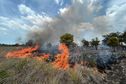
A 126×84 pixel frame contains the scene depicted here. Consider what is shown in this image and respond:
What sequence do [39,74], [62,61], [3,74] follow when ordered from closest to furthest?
[39,74]
[3,74]
[62,61]

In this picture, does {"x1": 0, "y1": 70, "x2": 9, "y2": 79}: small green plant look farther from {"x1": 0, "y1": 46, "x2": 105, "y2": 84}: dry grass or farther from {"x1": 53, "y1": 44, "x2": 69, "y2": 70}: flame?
{"x1": 53, "y1": 44, "x2": 69, "y2": 70}: flame

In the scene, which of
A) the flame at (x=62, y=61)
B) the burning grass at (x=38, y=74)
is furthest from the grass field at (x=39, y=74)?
the flame at (x=62, y=61)

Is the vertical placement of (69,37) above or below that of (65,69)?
above

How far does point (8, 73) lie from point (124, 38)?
58.7m

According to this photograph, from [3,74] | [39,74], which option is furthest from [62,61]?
[3,74]

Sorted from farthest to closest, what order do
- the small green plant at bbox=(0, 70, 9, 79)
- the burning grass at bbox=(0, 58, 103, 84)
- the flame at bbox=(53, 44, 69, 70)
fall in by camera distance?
the flame at bbox=(53, 44, 69, 70), the small green plant at bbox=(0, 70, 9, 79), the burning grass at bbox=(0, 58, 103, 84)

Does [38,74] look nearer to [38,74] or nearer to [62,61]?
[38,74]

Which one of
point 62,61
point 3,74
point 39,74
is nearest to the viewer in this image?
point 39,74

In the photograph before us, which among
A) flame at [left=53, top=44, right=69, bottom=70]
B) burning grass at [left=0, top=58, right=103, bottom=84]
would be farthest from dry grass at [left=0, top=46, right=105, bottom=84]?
flame at [left=53, top=44, right=69, bottom=70]

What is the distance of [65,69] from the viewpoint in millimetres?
8789

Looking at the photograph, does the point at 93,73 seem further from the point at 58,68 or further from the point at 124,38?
the point at 124,38

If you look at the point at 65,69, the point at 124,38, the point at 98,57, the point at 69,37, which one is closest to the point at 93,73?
the point at 65,69

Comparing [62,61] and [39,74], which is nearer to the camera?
[39,74]

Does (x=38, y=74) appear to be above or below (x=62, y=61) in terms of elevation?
below
